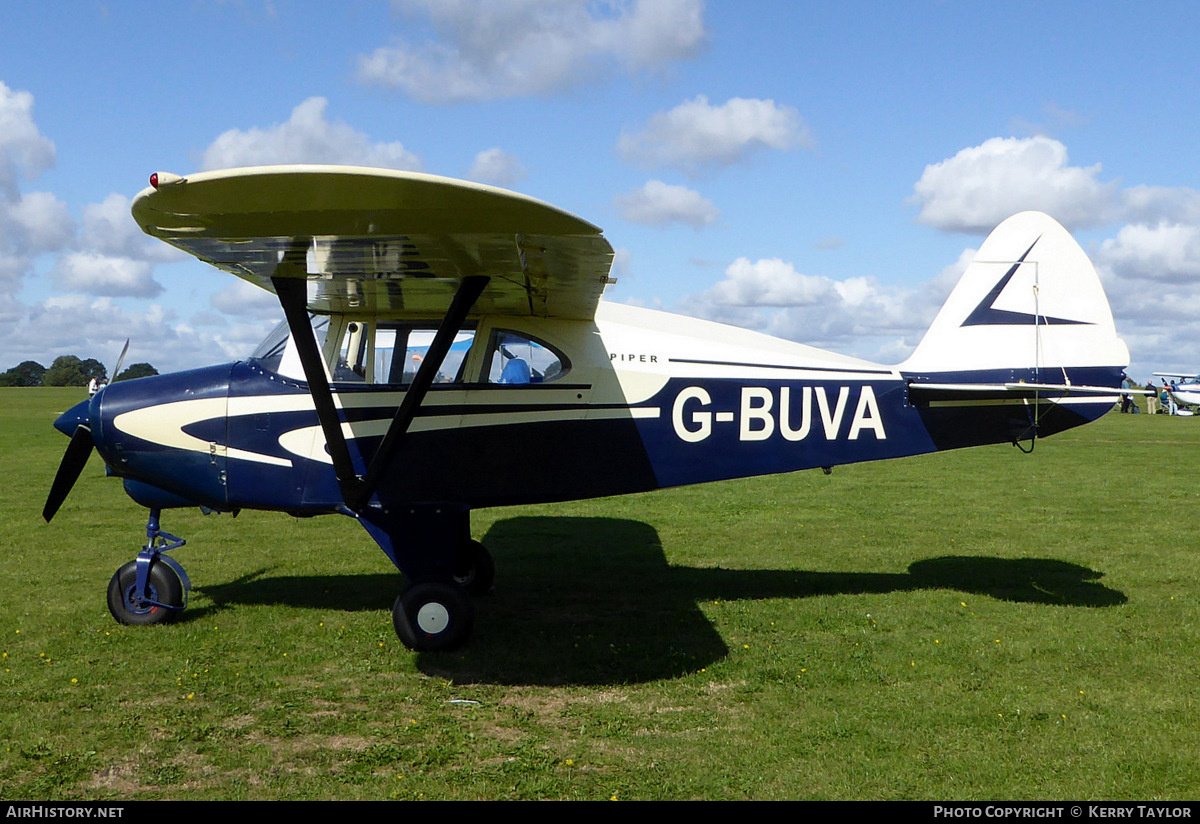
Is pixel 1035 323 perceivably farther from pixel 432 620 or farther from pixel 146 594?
pixel 146 594

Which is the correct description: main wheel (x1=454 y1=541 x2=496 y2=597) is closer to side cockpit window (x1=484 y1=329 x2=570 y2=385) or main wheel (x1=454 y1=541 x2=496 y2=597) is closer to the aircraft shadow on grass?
the aircraft shadow on grass

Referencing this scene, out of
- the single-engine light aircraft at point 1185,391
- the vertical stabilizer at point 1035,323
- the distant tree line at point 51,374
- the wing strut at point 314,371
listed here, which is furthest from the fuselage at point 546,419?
the distant tree line at point 51,374

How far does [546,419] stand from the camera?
6859mm

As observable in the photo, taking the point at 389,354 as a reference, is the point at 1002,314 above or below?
above

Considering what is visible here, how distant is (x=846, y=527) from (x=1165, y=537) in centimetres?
366

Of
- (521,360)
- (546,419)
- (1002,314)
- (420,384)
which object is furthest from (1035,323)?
(420,384)

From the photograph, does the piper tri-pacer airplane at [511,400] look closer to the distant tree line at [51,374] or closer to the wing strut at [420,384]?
the wing strut at [420,384]

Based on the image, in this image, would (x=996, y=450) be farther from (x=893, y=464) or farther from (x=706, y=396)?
(x=706, y=396)

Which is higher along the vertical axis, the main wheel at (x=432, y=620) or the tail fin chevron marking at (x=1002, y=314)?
the tail fin chevron marking at (x=1002, y=314)

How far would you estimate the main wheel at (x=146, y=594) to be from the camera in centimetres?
682

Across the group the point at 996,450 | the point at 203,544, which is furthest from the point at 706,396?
the point at 996,450

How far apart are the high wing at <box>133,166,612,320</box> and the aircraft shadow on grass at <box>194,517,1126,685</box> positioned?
256 cm

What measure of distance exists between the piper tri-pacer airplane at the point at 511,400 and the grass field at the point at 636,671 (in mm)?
828

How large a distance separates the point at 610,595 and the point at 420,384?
9.55ft
